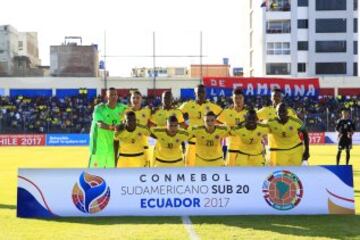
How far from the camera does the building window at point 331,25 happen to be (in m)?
66.8

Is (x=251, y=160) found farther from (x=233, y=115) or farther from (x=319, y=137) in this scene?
(x=319, y=137)

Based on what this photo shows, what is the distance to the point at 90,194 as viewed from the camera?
32.7 feet

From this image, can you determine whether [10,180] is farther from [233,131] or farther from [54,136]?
[54,136]

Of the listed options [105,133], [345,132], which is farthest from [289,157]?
[345,132]

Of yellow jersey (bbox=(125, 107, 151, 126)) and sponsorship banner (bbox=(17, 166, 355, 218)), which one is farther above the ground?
yellow jersey (bbox=(125, 107, 151, 126))

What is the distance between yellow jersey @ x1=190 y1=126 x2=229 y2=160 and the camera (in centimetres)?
1161

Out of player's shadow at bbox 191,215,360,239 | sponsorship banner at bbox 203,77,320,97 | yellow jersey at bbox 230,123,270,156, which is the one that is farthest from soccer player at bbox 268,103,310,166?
sponsorship banner at bbox 203,77,320,97

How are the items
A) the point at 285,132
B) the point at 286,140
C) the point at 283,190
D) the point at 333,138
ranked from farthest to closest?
the point at 333,138
the point at 286,140
the point at 285,132
the point at 283,190

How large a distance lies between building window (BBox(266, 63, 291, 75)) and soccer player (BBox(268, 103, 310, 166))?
184 ft

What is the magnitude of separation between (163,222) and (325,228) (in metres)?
2.39

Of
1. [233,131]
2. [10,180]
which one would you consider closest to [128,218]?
[233,131]

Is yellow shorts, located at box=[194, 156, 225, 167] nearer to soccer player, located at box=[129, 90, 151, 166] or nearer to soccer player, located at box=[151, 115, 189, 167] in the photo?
soccer player, located at box=[151, 115, 189, 167]

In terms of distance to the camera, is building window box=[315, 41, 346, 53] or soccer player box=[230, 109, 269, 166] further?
building window box=[315, 41, 346, 53]

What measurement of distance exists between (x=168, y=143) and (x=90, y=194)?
2.03m
